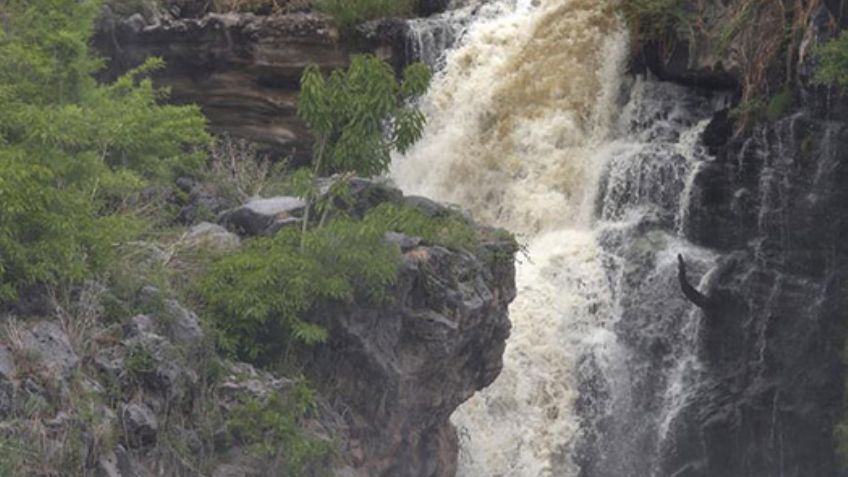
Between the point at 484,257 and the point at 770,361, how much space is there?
441 centimetres

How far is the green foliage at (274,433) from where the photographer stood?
51.2 ft

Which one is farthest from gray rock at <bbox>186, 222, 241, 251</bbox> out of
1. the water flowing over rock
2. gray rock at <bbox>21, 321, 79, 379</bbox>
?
the water flowing over rock

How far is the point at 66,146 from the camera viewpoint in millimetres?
17469

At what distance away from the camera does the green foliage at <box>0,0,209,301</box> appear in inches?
599

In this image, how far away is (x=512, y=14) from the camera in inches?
1004

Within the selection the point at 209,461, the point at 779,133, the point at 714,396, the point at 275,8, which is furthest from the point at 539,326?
the point at 275,8

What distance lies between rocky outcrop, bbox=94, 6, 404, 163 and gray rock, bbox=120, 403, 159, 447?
10558 mm

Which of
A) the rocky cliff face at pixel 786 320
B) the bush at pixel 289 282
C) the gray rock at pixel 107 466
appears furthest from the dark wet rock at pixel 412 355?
the rocky cliff face at pixel 786 320

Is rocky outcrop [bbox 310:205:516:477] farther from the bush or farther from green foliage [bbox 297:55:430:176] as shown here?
green foliage [bbox 297:55:430:176]

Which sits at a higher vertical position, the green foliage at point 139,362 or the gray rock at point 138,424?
the green foliage at point 139,362

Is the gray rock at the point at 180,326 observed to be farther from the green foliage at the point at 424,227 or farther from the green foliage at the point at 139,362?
the green foliage at the point at 424,227

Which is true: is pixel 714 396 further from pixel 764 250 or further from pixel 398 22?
pixel 398 22

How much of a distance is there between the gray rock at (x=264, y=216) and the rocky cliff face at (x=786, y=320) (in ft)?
18.0

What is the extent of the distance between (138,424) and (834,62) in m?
9.45
